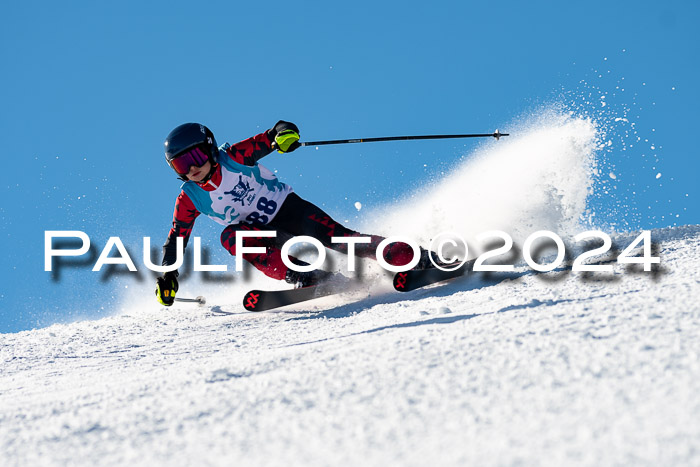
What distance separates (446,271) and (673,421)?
10.4 feet

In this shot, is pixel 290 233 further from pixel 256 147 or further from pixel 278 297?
pixel 256 147

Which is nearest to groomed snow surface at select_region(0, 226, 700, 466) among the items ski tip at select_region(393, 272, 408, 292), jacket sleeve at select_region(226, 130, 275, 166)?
ski tip at select_region(393, 272, 408, 292)

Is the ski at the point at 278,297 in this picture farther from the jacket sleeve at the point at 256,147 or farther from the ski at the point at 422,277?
the jacket sleeve at the point at 256,147

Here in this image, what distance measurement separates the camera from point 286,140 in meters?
4.89

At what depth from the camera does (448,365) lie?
2070 mm

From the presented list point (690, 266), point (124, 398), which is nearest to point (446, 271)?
point (690, 266)

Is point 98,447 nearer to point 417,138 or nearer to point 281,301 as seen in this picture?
point 281,301

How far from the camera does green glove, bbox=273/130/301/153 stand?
4891 millimetres

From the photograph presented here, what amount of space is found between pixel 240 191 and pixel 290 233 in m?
0.54

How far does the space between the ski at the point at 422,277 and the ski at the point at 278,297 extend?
0.71m

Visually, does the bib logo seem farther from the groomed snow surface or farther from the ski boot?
the groomed snow surface

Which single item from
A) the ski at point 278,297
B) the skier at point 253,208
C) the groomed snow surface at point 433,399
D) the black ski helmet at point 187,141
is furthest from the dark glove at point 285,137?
the groomed snow surface at point 433,399

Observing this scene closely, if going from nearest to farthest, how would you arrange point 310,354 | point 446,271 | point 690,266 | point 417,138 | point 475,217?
point 310,354 < point 690,266 < point 446,271 < point 417,138 < point 475,217

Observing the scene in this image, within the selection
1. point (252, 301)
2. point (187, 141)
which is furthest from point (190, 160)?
point (252, 301)
